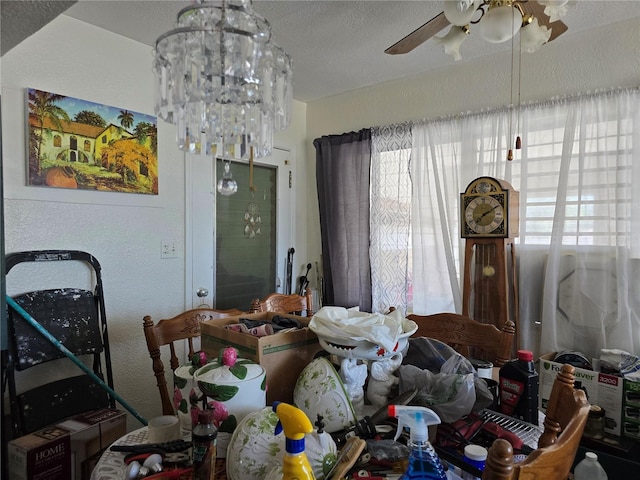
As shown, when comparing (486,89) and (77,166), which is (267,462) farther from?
(486,89)

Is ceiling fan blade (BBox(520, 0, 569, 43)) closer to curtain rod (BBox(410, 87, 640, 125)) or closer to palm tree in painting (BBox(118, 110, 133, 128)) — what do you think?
curtain rod (BBox(410, 87, 640, 125))

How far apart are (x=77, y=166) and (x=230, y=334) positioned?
141 cm

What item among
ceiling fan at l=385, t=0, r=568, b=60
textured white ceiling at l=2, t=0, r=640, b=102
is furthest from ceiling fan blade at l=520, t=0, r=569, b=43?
textured white ceiling at l=2, t=0, r=640, b=102

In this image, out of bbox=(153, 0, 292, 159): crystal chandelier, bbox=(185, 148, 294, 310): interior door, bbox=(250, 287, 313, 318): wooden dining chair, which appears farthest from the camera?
bbox=(185, 148, 294, 310): interior door

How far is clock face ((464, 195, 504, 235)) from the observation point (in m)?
2.06

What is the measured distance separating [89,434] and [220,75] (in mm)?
1510

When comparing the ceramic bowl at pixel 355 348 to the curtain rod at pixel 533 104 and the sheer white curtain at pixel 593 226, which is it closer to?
the sheer white curtain at pixel 593 226

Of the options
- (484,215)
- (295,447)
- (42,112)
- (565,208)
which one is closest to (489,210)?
(484,215)

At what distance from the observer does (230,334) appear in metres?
1.09

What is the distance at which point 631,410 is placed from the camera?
5.43ft

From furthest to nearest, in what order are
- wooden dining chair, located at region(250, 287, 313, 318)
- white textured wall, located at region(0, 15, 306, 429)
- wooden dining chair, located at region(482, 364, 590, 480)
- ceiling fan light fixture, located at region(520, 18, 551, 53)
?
wooden dining chair, located at region(250, 287, 313, 318) → white textured wall, located at region(0, 15, 306, 429) → ceiling fan light fixture, located at region(520, 18, 551, 53) → wooden dining chair, located at region(482, 364, 590, 480)

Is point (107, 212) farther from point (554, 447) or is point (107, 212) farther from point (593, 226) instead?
point (593, 226)

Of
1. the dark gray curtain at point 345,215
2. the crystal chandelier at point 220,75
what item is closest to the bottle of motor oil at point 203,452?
the crystal chandelier at point 220,75

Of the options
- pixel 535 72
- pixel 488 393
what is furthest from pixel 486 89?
pixel 488 393
